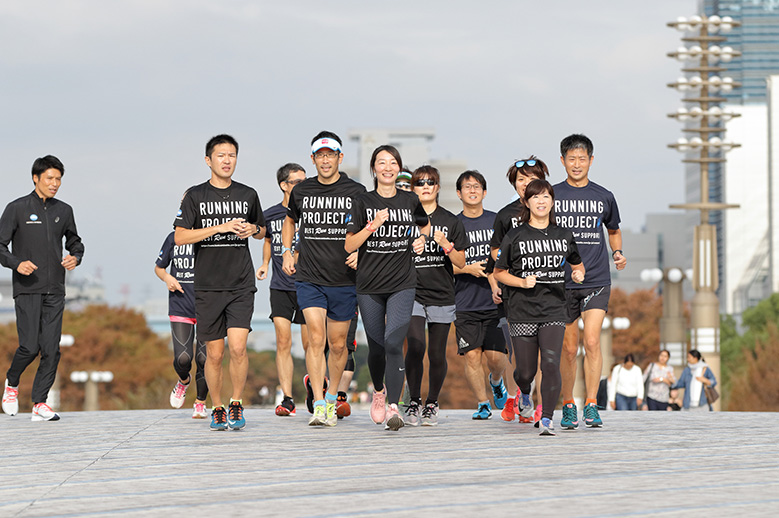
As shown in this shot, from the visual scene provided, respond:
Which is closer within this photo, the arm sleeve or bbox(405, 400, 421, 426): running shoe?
bbox(405, 400, 421, 426): running shoe

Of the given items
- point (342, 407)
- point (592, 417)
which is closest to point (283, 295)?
point (342, 407)

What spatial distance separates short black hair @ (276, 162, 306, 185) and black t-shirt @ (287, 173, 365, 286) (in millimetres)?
1798

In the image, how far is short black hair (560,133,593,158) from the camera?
10023 mm

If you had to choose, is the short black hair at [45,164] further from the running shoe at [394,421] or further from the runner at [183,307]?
the running shoe at [394,421]

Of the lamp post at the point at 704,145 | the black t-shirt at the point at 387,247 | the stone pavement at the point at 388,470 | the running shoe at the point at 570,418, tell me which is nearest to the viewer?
the stone pavement at the point at 388,470

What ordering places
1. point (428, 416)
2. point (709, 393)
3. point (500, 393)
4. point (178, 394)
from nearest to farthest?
point (428, 416)
point (178, 394)
point (500, 393)
point (709, 393)

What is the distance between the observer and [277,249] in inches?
456

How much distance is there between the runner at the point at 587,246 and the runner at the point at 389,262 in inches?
54.9

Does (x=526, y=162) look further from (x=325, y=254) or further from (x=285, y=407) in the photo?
(x=285, y=407)

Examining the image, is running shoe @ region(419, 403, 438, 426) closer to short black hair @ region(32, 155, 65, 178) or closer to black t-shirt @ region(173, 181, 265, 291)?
black t-shirt @ region(173, 181, 265, 291)

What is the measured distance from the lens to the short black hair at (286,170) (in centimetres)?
1172

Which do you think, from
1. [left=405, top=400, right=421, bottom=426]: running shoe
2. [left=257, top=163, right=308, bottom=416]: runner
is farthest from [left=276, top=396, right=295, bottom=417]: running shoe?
[left=405, top=400, right=421, bottom=426]: running shoe

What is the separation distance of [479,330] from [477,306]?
245mm

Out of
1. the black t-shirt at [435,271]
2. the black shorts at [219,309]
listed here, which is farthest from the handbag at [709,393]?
the black shorts at [219,309]
